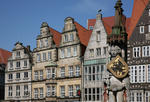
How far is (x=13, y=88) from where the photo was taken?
4041cm

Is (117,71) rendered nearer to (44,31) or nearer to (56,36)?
(44,31)

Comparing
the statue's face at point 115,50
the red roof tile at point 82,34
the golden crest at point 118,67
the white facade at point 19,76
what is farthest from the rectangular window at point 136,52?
the golden crest at point 118,67

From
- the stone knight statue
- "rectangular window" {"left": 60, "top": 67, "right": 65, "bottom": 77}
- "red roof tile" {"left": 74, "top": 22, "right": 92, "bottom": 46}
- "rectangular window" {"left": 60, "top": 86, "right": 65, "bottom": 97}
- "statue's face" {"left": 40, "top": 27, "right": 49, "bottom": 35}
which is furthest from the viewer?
"statue's face" {"left": 40, "top": 27, "right": 49, "bottom": 35}

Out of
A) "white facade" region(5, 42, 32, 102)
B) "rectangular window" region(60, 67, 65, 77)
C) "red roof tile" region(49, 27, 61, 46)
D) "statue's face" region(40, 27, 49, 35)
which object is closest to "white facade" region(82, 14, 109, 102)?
"rectangular window" region(60, 67, 65, 77)

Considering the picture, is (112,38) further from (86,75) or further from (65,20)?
(65,20)

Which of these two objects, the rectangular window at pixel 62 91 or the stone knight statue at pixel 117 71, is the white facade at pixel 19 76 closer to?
the rectangular window at pixel 62 91

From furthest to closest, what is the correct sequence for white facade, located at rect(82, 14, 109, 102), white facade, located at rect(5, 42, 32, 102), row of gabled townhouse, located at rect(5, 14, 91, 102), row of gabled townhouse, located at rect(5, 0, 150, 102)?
1. white facade, located at rect(5, 42, 32, 102)
2. row of gabled townhouse, located at rect(5, 14, 91, 102)
3. white facade, located at rect(82, 14, 109, 102)
4. row of gabled townhouse, located at rect(5, 0, 150, 102)

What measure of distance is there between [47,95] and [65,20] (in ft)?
31.7

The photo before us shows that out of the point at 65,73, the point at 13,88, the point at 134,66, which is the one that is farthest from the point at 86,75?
the point at 13,88

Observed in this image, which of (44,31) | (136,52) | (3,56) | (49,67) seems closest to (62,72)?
(49,67)

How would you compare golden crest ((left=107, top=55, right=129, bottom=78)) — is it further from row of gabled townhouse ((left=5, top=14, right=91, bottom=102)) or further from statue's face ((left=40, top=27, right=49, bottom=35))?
statue's face ((left=40, top=27, right=49, bottom=35))

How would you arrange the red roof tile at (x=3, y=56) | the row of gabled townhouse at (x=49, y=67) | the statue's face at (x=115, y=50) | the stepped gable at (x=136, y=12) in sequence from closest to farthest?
the statue's face at (x=115, y=50) → the stepped gable at (x=136, y=12) → the row of gabled townhouse at (x=49, y=67) → the red roof tile at (x=3, y=56)

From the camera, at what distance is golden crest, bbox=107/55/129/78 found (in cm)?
1479

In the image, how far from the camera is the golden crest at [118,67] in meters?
14.8
